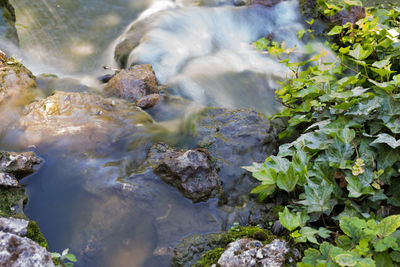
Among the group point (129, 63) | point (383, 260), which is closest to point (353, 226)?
point (383, 260)

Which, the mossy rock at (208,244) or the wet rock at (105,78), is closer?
the mossy rock at (208,244)

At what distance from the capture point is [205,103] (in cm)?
471

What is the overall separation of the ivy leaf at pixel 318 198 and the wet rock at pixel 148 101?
2.57m

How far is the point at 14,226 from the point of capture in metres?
2.10

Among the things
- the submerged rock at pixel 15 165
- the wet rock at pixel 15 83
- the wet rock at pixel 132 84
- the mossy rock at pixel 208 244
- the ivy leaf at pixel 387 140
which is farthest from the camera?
the wet rock at pixel 132 84

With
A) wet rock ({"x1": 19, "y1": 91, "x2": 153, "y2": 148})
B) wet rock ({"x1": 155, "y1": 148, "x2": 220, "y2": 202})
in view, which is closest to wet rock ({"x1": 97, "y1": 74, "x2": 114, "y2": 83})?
wet rock ({"x1": 19, "y1": 91, "x2": 153, "y2": 148})

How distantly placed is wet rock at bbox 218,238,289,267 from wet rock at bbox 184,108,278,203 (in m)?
0.82

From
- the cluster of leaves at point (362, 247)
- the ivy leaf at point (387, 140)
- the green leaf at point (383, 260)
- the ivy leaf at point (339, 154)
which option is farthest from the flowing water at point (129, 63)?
the ivy leaf at point (387, 140)

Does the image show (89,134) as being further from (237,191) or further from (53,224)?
(237,191)

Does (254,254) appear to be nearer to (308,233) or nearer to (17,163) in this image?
(308,233)

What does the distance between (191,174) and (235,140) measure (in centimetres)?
87

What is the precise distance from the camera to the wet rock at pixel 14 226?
2039 millimetres

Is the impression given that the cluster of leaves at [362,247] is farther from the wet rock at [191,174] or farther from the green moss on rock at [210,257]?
the wet rock at [191,174]

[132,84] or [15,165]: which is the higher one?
[15,165]
